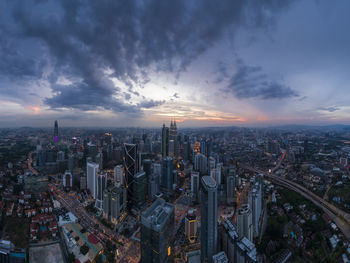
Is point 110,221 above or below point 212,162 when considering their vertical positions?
below

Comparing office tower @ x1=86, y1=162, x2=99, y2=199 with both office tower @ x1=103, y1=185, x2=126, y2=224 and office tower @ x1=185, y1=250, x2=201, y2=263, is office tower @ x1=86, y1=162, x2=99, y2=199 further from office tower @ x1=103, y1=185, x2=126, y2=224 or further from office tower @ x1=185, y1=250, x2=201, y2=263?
office tower @ x1=185, y1=250, x2=201, y2=263

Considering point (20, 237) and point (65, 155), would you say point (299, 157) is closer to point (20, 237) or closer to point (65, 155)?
point (20, 237)

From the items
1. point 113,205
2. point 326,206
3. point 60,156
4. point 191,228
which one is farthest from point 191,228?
point 60,156

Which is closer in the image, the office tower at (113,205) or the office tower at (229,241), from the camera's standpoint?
the office tower at (229,241)

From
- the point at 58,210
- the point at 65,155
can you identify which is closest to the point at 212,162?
the point at 58,210

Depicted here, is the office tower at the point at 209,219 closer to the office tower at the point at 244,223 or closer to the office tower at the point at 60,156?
the office tower at the point at 244,223

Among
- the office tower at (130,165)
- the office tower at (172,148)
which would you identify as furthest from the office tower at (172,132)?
the office tower at (130,165)
